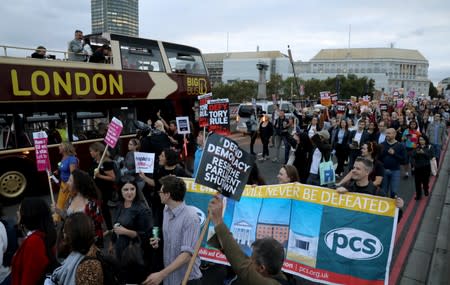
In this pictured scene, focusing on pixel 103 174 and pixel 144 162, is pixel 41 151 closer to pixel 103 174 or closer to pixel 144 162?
pixel 103 174

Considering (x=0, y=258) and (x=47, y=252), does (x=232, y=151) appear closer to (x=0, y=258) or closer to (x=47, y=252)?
(x=47, y=252)

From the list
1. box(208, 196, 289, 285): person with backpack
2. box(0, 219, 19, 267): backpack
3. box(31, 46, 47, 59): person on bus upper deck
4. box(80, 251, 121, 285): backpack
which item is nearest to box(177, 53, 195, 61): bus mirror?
box(31, 46, 47, 59): person on bus upper deck

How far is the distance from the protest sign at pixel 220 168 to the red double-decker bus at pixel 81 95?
6.75m

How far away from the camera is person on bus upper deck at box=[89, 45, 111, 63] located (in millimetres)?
9797

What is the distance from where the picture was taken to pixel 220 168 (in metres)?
2.86

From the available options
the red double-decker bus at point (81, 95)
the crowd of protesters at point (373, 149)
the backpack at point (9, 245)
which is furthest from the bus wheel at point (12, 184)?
the crowd of protesters at point (373, 149)

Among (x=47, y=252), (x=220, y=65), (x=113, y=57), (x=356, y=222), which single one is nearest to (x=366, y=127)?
(x=356, y=222)

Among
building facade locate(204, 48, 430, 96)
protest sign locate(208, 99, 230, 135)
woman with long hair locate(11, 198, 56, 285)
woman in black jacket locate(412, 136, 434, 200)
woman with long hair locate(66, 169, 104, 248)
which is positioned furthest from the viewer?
building facade locate(204, 48, 430, 96)

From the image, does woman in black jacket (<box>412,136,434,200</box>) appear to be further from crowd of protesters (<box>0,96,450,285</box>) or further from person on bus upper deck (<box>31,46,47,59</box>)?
person on bus upper deck (<box>31,46,47,59</box>)

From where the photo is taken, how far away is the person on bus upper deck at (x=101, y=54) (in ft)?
32.1

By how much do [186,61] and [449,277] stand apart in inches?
408

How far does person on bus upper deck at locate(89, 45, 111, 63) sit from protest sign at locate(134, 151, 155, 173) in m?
5.58

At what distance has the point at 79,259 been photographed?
7.55 feet

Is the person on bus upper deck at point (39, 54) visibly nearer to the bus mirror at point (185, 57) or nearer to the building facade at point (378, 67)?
the bus mirror at point (185, 57)
